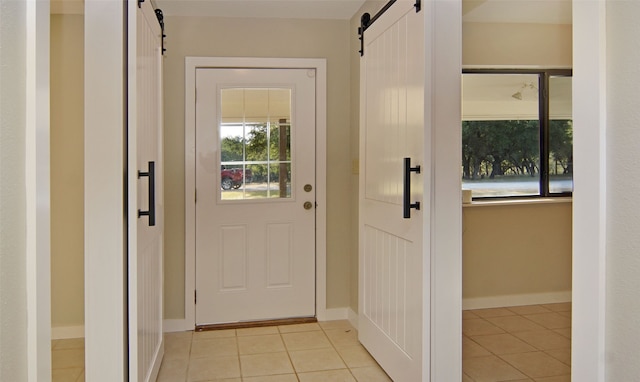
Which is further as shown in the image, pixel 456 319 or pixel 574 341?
pixel 456 319

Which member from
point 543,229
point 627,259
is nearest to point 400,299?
point 627,259

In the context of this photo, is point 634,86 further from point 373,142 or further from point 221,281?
point 221,281

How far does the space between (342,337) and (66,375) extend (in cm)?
180

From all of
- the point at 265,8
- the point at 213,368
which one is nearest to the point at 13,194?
the point at 213,368

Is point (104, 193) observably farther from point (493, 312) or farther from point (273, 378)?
point (493, 312)

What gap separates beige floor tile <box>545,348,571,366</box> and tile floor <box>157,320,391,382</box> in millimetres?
1201

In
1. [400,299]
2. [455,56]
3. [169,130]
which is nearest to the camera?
[455,56]

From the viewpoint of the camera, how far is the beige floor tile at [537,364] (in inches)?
121

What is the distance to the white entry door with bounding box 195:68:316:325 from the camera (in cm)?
399

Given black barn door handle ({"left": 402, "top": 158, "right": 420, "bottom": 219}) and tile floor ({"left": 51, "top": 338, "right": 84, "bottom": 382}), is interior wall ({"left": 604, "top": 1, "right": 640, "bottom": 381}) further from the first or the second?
tile floor ({"left": 51, "top": 338, "right": 84, "bottom": 382})

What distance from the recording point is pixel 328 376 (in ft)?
9.86

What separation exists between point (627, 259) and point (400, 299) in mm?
1778

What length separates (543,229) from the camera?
451 centimetres

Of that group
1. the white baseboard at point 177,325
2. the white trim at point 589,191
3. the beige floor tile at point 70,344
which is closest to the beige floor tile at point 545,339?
the white baseboard at point 177,325
